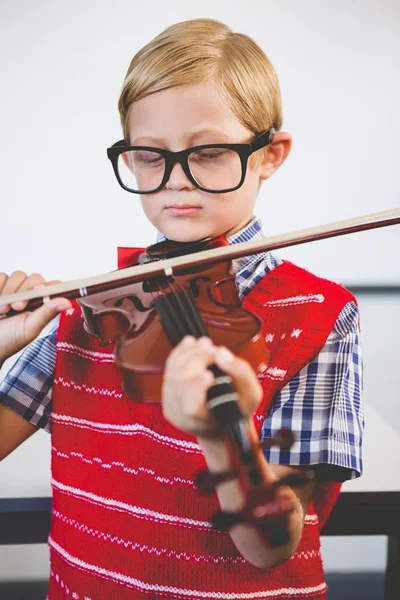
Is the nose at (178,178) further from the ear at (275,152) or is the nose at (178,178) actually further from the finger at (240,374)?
the finger at (240,374)

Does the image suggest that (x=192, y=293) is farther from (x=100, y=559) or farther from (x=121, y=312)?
(x=100, y=559)

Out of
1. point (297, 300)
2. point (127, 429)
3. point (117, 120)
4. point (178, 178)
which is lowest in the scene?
point (127, 429)

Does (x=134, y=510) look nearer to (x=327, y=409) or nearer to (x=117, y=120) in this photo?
(x=327, y=409)

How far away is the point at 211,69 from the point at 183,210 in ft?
0.42

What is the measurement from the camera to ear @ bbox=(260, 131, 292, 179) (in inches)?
23.3

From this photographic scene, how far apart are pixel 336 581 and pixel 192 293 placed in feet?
3.12

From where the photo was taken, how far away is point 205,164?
54 centimetres

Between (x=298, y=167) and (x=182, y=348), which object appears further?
(x=298, y=167)

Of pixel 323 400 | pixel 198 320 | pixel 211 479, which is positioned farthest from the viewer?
pixel 323 400

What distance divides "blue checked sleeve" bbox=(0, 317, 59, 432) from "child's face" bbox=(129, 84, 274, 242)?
18 centimetres

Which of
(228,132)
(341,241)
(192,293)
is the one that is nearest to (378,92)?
(341,241)

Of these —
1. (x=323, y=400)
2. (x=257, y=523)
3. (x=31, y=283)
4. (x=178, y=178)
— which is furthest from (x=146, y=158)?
(x=257, y=523)

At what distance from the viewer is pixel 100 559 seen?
0.55 meters

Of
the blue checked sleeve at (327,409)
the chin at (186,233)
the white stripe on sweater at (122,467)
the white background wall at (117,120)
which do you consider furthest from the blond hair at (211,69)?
the white background wall at (117,120)
